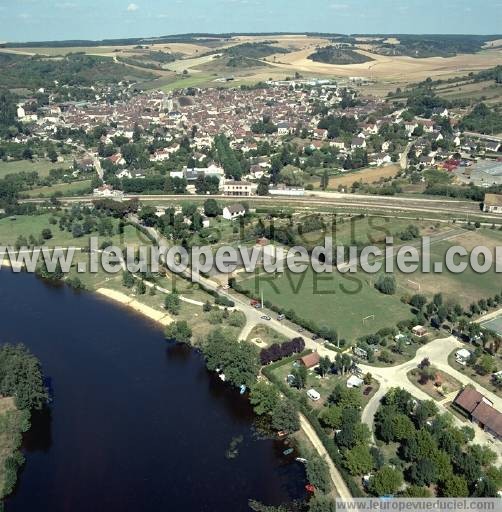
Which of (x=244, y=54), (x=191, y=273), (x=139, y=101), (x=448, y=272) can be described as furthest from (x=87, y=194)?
(x=244, y=54)

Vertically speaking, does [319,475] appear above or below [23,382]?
below

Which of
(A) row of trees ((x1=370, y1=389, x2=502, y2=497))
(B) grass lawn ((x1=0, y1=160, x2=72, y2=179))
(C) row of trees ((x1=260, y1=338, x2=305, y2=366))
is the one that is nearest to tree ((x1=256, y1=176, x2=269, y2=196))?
(B) grass lawn ((x1=0, y1=160, x2=72, y2=179))

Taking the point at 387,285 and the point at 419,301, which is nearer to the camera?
the point at 419,301

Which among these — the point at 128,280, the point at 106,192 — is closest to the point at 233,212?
the point at 128,280

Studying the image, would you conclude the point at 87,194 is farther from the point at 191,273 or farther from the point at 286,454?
the point at 286,454

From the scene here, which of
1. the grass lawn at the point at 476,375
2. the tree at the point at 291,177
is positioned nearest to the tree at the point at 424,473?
the grass lawn at the point at 476,375

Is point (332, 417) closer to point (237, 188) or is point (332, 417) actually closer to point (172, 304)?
point (172, 304)
